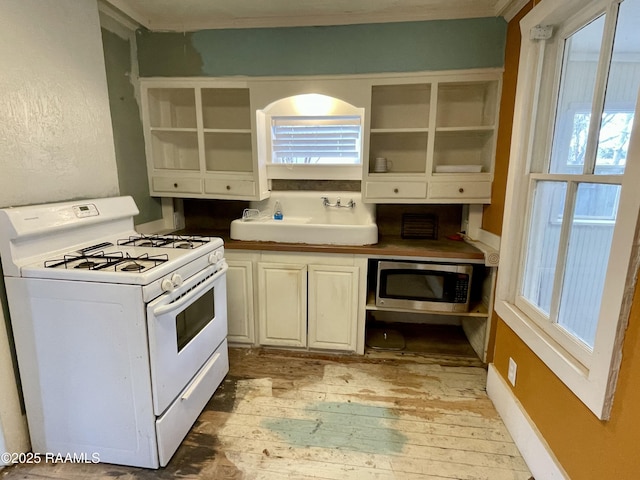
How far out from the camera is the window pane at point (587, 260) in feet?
4.08

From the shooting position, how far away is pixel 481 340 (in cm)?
240

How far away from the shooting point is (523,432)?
5.23 feet

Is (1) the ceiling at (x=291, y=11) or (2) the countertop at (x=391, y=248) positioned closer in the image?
(1) the ceiling at (x=291, y=11)

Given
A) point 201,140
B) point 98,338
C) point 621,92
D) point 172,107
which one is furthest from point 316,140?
point 98,338

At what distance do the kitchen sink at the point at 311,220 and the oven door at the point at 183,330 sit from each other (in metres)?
0.50

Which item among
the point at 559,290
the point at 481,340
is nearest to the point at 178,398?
the point at 559,290

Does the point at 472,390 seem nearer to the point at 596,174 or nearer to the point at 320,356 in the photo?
the point at 320,356

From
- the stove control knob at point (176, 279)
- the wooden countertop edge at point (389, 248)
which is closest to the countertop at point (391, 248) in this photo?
the wooden countertop edge at point (389, 248)

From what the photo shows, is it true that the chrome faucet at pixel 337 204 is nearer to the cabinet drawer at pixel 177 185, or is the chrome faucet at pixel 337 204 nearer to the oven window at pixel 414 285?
the oven window at pixel 414 285

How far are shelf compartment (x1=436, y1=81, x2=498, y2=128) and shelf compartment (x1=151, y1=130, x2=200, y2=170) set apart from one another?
1982 millimetres

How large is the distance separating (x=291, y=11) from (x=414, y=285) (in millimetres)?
1990

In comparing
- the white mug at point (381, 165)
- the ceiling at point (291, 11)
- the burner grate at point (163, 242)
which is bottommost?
the burner grate at point (163, 242)

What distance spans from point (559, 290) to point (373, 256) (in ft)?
3.49

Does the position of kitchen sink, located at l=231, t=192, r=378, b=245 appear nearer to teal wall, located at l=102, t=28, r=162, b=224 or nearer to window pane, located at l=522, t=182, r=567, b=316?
teal wall, located at l=102, t=28, r=162, b=224
